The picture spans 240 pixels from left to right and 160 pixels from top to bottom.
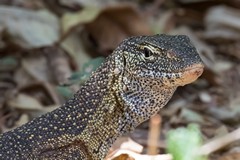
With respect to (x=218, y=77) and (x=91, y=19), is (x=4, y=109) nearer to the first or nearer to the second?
(x=91, y=19)

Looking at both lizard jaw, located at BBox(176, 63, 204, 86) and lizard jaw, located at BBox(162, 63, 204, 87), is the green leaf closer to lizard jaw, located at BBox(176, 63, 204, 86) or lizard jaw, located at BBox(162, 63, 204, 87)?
lizard jaw, located at BBox(162, 63, 204, 87)

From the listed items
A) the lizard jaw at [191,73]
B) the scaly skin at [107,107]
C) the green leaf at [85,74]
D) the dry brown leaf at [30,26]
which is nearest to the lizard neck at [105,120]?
the scaly skin at [107,107]

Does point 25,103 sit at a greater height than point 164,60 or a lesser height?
lesser

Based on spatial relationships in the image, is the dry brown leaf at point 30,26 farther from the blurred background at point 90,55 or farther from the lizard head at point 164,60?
the lizard head at point 164,60

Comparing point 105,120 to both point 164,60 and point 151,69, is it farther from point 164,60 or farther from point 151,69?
point 164,60

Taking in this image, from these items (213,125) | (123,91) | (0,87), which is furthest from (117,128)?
(0,87)

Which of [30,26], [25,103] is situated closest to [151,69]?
[25,103]
